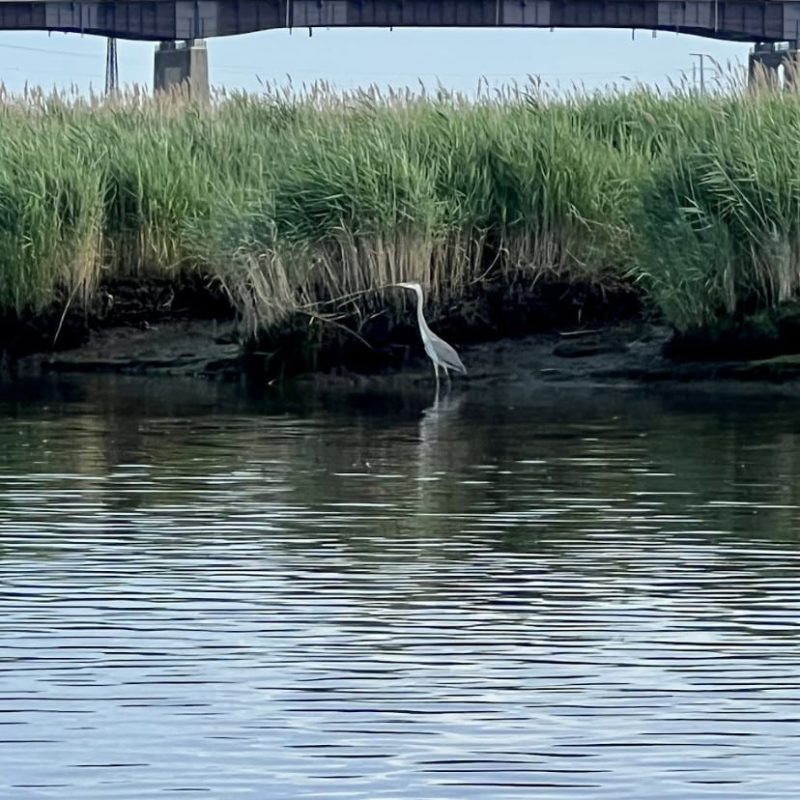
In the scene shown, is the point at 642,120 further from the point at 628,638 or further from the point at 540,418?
the point at 628,638

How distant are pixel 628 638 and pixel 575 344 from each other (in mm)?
8889

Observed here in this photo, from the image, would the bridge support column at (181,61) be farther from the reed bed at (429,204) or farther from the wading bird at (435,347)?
the wading bird at (435,347)

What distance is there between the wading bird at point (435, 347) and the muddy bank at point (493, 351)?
53cm

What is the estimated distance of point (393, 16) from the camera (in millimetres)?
57750

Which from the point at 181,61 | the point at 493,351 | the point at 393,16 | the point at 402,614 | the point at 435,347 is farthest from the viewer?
the point at 393,16

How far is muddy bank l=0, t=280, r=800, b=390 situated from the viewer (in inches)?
592

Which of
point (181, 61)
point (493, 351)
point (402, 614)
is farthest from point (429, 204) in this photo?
point (181, 61)

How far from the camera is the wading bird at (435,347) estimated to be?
14643 mm

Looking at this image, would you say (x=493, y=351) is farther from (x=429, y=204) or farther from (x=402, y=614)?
(x=402, y=614)

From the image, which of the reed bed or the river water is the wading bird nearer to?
the reed bed

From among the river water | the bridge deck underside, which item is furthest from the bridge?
the river water

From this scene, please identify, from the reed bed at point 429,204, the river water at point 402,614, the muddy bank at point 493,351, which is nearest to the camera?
the river water at point 402,614

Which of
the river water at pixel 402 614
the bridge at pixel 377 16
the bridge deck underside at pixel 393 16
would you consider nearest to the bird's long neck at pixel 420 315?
the river water at pixel 402 614

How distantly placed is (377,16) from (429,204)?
43.4 m
